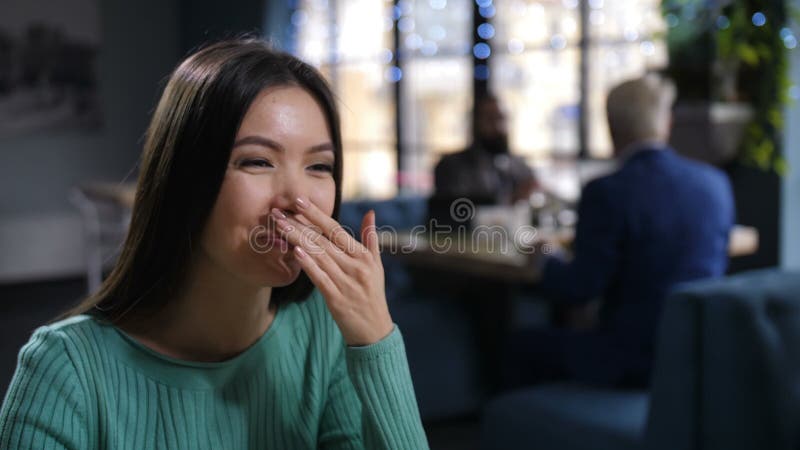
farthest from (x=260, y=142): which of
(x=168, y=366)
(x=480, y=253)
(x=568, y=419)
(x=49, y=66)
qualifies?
(x=49, y=66)

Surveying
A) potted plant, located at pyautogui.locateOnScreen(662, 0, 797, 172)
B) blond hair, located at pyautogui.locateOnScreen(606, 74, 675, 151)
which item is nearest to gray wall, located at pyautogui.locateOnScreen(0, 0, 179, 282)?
potted plant, located at pyautogui.locateOnScreen(662, 0, 797, 172)

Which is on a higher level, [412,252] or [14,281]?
[412,252]

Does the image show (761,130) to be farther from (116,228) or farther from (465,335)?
(116,228)

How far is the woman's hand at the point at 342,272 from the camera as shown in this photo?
1067 mm

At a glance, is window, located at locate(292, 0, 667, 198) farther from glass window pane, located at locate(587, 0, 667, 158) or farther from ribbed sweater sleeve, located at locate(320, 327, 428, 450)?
ribbed sweater sleeve, located at locate(320, 327, 428, 450)

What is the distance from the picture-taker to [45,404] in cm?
105

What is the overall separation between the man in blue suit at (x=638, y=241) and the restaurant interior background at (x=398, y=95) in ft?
3.51

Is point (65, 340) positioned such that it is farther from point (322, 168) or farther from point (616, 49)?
point (616, 49)

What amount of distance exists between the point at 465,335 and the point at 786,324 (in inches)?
76.3

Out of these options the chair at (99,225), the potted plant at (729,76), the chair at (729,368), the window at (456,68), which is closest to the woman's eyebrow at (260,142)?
the chair at (729,368)

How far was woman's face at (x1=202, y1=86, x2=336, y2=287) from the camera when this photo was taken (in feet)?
3.53

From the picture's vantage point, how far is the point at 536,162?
200 inches

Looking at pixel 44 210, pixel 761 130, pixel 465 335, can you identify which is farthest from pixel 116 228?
pixel 761 130

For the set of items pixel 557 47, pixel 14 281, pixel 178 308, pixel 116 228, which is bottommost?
pixel 14 281
